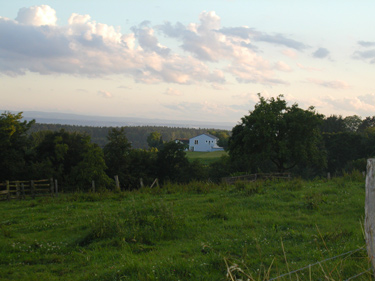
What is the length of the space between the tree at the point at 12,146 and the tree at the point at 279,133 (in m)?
26.2

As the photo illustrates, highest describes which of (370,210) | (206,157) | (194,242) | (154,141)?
(370,210)

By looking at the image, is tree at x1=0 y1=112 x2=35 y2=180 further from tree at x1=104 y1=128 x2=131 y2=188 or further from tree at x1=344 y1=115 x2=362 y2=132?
tree at x1=344 y1=115 x2=362 y2=132

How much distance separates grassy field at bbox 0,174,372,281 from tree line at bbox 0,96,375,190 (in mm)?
18248

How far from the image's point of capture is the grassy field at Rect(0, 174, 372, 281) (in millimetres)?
6316

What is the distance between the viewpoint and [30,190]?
24938mm

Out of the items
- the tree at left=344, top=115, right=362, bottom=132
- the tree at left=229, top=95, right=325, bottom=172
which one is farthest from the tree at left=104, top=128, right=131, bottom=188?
the tree at left=344, top=115, right=362, bottom=132

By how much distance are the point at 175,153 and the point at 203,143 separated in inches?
3172

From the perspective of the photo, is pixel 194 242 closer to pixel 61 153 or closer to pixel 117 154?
pixel 117 154

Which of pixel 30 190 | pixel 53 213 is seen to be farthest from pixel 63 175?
pixel 53 213

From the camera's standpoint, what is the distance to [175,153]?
55688 millimetres

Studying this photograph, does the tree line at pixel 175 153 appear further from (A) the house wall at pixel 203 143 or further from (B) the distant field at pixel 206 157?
(A) the house wall at pixel 203 143

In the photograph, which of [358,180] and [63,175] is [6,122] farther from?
[358,180]

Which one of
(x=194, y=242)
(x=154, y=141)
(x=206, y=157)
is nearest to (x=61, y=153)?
(x=194, y=242)

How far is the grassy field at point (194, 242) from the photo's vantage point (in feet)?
20.7
